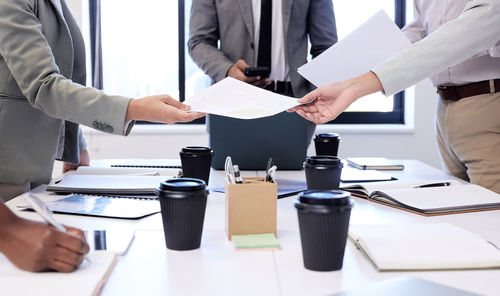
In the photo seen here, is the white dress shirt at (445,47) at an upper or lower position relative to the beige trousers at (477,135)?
upper

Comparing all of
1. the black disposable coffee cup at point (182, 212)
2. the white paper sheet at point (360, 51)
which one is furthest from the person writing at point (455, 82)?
the black disposable coffee cup at point (182, 212)

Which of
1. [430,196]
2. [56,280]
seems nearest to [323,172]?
[430,196]

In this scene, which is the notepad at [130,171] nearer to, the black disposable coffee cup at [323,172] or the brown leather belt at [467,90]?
the black disposable coffee cup at [323,172]

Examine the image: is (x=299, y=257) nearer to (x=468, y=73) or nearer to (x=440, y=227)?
(x=440, y=227)

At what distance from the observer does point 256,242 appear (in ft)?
3.07

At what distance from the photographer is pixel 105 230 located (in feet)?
3.28

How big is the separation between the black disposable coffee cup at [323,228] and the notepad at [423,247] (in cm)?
7

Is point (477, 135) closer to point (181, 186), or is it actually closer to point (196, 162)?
point (196, 162)

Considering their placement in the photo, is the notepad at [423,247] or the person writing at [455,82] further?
the person writing at [455,82]

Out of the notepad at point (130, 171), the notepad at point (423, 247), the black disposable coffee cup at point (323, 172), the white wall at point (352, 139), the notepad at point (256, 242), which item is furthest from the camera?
the white wall at point (352, 139)

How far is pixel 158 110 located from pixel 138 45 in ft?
9.15

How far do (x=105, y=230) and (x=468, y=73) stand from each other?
136 cm

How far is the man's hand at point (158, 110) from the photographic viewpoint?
1.31 meters

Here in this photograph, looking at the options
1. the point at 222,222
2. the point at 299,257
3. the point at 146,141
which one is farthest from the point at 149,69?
the point at 299,257
